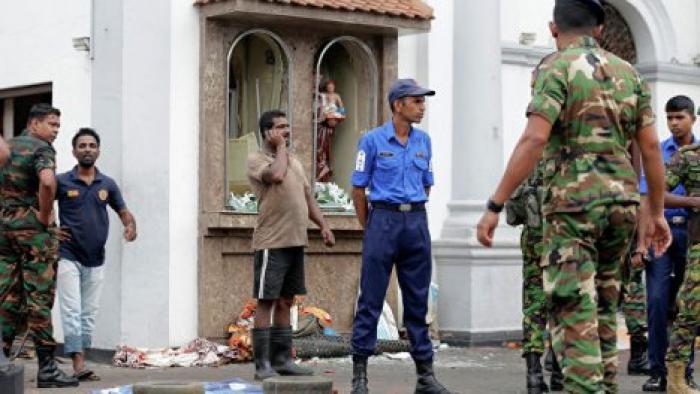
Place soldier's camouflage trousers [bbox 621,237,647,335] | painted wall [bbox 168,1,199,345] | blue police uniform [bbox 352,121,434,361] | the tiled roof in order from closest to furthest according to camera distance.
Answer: blue police uniform [bbox 352,121,434,361], soldier's camouflage trousers [bbox 621,237,647,335], painted wall [bbox 168,1,199,345], the tiled roof

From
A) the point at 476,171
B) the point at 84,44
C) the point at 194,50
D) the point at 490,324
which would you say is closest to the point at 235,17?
the point at 194,50

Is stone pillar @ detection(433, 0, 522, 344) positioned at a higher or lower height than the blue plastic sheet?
higher

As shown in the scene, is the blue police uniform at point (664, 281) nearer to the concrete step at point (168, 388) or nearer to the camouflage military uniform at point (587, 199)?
the concrete step at point (168, 388)

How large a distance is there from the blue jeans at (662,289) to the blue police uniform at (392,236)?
5.87ft

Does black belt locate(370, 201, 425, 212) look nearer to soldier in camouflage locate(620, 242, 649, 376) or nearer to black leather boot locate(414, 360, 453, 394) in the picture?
black leather boot locate(414, 360, 453, 394)

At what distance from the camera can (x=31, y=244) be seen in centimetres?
927

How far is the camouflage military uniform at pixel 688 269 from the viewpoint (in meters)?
8.59

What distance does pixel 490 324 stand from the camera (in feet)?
41.7

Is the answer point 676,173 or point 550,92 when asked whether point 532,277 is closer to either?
point 676,173

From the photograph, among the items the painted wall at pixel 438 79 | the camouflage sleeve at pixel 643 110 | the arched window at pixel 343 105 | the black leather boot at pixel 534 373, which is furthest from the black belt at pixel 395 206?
the painted wall at pixel 438 79

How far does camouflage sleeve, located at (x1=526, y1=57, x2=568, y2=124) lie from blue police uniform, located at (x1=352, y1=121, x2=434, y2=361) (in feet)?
8.99

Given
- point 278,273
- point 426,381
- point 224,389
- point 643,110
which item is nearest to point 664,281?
point 426,381

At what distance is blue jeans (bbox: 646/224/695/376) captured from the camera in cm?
939

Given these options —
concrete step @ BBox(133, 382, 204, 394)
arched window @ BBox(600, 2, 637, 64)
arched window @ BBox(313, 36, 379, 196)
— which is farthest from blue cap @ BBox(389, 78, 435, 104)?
arched window @ BBox(600, 2, 637, 64)
